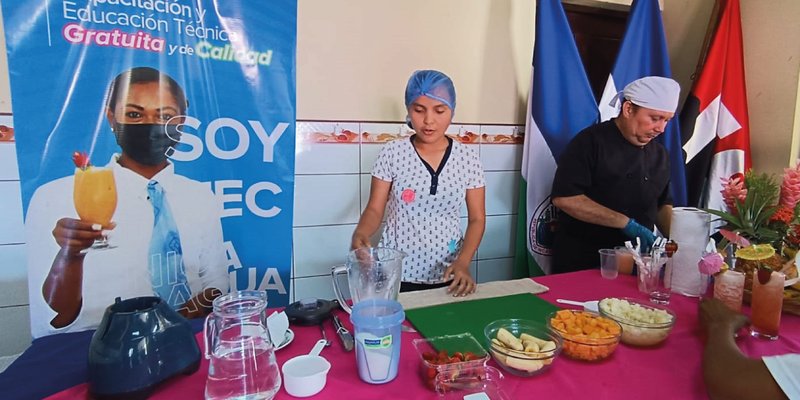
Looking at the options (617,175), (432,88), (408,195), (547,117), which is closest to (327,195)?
(408,195)

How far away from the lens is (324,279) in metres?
2.23

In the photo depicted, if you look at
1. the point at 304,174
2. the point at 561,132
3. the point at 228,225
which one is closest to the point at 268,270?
the point at 228,225

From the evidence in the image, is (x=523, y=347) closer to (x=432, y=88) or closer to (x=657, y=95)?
(x=432, y=88)

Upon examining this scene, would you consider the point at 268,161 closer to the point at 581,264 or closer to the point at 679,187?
the point at 581,264

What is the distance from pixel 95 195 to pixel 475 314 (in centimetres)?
159

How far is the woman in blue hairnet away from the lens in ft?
5.41

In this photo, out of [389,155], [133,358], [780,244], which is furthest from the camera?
[389,155]

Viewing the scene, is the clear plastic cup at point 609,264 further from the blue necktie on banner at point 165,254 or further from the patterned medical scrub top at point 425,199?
the blue necktie on banner at point 165,254

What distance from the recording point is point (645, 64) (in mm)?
2523

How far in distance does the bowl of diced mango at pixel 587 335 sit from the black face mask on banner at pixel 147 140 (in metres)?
1.65

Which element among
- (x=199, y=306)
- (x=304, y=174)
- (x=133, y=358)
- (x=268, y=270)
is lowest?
(x=199, y=306)

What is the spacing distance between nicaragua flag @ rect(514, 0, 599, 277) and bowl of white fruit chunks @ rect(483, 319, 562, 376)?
145cm

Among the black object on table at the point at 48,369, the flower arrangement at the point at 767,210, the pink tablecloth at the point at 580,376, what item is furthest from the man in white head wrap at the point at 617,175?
the black object on table at the point at 48,369

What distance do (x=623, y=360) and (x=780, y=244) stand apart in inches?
27.1
